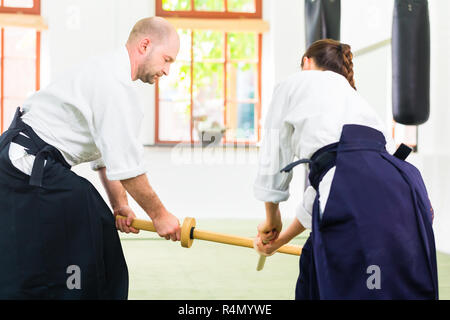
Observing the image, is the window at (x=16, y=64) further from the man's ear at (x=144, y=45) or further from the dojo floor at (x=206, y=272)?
the man's ear at (x=144, y=45)

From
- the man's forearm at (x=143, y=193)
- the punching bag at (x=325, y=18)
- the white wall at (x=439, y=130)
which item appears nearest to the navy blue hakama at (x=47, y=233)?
the man's forearm at (x=143, y=193)

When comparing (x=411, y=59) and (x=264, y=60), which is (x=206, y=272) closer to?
(x=411, y=59)

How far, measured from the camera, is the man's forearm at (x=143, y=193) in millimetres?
1971

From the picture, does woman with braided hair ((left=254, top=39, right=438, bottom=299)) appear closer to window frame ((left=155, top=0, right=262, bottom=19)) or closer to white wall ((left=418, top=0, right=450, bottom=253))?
white wall ((left=418, top=0, right=450, bottom=253))

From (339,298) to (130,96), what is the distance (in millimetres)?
880

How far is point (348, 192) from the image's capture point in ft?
5.16

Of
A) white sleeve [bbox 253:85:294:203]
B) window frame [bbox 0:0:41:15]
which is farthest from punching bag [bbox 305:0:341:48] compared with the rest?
window frame [bbox 0:0:41:15]

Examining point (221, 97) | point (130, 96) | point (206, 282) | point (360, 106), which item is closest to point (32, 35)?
point (221, 97)

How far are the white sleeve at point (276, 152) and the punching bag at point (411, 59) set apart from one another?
Result: 7.96 ft

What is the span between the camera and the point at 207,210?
6.54 meters

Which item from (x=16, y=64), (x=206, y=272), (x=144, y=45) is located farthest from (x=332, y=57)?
(x=16, y=64)
